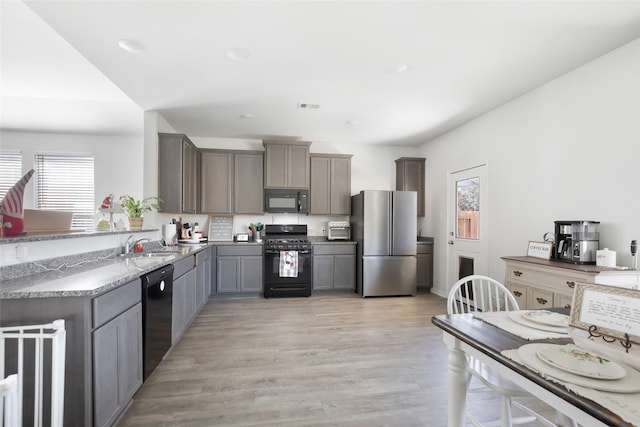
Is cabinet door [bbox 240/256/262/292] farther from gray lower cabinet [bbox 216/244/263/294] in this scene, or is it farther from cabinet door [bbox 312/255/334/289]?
cabinet door [bbox 312/255/334/289]

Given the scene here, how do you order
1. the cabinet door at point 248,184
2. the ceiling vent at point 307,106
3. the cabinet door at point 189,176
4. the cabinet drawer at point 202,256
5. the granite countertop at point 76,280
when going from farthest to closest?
the cabinet door at point 248,184, the cabinet door at point 189,176, the cabinet drawer at point 202,256, the ceiling vent at point 307,106, the granite countertop at point 76,280

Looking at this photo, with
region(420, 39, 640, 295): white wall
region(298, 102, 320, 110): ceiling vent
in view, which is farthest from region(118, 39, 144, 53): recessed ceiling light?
region(420, 39, 640, 295): white wall

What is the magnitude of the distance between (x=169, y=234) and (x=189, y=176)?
0.90 m

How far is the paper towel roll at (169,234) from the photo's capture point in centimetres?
400

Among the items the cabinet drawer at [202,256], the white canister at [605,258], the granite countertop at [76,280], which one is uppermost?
the white canister at [605,258]

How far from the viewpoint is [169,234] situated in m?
4.01

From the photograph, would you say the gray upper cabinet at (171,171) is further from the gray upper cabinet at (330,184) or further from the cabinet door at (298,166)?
the gray upper cabinet at (330,184)

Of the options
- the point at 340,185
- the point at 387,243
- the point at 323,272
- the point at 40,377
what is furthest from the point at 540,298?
the point at 40,377

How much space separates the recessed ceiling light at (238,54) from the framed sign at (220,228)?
3046 millimetres

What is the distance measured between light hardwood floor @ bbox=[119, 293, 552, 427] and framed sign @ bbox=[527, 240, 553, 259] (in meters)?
1.27

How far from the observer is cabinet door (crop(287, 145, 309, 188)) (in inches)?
188

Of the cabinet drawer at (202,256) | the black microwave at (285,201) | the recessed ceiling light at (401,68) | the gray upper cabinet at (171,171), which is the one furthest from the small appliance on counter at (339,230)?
the recessed ceiling light at (401,68)

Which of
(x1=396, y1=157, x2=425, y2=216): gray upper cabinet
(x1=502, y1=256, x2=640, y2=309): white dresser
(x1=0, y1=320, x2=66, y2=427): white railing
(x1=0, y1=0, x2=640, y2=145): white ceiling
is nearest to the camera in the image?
(x1=0, y1=320, x2=66, y2=427): white railing

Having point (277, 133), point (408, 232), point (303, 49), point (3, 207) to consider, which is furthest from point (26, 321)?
point (408, 232)
